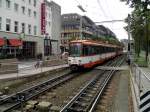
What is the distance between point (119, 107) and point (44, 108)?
11.0ft

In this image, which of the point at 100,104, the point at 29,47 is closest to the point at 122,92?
the point at 100,104

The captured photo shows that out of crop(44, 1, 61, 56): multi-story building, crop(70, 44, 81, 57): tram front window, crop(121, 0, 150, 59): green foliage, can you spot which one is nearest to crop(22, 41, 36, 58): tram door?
crop(44, 1, 61, 56): multi-story building

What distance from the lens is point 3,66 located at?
2336 centimetres

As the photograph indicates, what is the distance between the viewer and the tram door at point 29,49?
171 ft

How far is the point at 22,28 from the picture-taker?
50.7 meters

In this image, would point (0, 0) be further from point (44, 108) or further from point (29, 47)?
point (44, 108)

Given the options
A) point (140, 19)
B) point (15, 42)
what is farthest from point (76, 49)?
point (15, 42)

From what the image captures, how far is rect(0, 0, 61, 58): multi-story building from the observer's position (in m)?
45.2

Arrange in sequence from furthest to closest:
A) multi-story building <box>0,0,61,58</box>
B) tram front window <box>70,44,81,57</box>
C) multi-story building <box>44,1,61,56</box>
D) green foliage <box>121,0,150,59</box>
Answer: multi-story building <box>44,1,61,56</box>
multi-story building <box>0,0,61,58</box>
tram front window <box>70,44,81,57</box>
green foliage <box>121,0,150,59</box>

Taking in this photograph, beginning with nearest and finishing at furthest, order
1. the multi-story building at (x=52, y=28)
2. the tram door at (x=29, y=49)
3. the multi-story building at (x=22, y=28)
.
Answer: the multi-story building at (x=22, y=28) < the tram door at (x=29, y=49) < the multi-story building at (x=52, y=28)

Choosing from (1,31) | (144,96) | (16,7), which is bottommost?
(144,96)

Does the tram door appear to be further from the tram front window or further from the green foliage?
the tram front window

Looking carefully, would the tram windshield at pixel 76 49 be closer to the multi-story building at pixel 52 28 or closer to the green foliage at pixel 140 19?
the green foliage at pixel 140 19

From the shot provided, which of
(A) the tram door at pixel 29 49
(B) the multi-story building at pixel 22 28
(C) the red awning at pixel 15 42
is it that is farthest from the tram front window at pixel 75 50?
(A) the tram door at pixel 29 49
